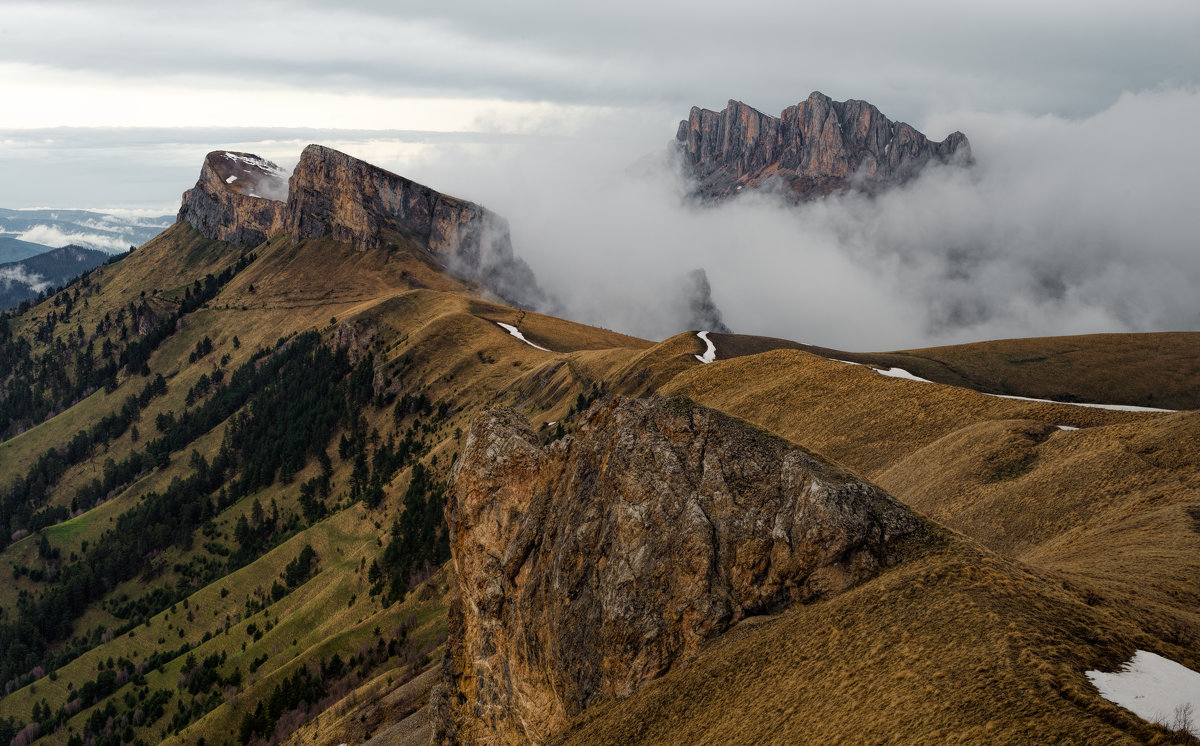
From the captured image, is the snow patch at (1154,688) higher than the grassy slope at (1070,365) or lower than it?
higher

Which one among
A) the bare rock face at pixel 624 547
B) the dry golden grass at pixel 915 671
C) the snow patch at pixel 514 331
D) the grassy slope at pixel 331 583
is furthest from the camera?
the snow patch at pixel 514 331

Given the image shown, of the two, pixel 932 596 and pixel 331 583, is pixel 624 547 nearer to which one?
pixel 932 596

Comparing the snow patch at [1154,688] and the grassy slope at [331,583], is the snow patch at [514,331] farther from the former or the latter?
the snow patch at [1154,688]

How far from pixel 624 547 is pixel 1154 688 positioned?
19.3 m

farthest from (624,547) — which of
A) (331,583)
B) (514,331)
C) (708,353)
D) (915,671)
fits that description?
(514,331)

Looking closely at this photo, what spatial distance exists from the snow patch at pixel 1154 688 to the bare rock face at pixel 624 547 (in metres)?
8.19

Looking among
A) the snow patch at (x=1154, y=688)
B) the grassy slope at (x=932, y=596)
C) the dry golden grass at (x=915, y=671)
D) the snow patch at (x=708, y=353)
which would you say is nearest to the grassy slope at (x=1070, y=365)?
the snow patch at (x=708, y=353)

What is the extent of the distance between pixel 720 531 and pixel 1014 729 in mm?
15813

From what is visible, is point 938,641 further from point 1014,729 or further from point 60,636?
point 60,636

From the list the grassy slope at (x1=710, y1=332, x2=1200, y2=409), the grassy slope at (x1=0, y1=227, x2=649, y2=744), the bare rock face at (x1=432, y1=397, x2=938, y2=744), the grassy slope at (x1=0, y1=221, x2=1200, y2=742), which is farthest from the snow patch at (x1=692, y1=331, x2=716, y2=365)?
the bare rock face at (x1=432, y1=397, x2=938, y2=744)

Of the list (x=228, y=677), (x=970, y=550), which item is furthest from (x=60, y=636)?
(x=970, y=550)

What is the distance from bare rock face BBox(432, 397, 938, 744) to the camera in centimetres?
2927

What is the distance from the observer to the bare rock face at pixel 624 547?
29.3m

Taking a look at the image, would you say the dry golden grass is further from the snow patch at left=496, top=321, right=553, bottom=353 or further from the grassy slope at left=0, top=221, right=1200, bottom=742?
the snow patch at left=496, top=321, right=553, bottom=353
